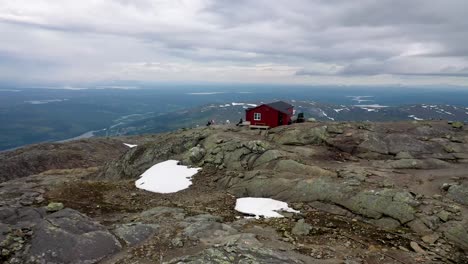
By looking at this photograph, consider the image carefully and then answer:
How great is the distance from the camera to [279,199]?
1025 inches

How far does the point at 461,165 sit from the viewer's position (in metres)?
31.4

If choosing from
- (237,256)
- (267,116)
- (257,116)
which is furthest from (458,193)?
(257,116)

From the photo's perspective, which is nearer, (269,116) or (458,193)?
(458,193)

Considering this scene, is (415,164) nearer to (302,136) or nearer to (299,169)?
(299,169)

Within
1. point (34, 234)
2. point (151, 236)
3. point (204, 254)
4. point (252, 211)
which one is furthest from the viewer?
point (252, 211)

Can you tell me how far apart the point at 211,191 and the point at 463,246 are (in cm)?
1933

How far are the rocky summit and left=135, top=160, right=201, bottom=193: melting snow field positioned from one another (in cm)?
113

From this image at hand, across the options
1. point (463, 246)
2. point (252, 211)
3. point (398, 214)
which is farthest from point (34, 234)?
point (463, 246)

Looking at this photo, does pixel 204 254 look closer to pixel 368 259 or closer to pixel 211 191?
pixel 368 259

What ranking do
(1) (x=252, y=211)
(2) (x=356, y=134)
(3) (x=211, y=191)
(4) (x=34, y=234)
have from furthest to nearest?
(2) (x=356, y=134), (3) (x=211, y=191), (1) (x=252, y=211), (4) (x=34, y=234)

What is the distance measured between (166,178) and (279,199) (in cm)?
1328

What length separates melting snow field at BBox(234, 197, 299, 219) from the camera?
77.0 feet

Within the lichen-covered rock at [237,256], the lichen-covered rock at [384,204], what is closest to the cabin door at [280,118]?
the lichen-covered rock at [384,204]

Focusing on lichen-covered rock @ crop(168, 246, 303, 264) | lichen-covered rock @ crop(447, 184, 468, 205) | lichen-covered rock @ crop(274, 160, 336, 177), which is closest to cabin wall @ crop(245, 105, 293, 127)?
lichen-covered rock @ crop(274, 160, 336, 177)
